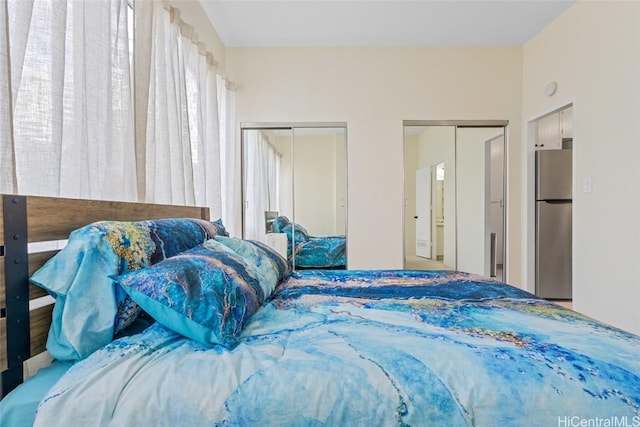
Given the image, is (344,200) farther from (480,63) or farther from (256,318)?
(256,318)

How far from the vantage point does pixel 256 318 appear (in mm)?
1228

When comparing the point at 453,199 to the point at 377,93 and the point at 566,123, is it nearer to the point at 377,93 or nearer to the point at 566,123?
the point at 377,93

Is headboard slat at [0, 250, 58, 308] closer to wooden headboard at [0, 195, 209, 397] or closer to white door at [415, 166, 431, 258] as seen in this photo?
wooden headboard at [0, 195, 209, 397]

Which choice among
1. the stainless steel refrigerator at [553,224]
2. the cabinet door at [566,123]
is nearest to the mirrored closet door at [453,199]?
the stainless steel refrigerator at [553,224]

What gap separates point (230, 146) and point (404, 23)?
2117 millimetres

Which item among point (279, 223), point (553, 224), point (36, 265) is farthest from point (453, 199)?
point (36, 265)

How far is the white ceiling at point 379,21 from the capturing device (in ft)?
9.55

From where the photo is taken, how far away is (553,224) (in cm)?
362

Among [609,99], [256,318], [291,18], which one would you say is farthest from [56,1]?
[609,99]

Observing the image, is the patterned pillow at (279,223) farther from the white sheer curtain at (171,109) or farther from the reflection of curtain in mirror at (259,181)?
the white sheer curtain at (171,109)

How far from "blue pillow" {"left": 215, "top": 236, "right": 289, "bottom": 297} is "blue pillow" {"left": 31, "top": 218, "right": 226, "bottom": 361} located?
1.67ft

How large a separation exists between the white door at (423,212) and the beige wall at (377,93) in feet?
0.91
